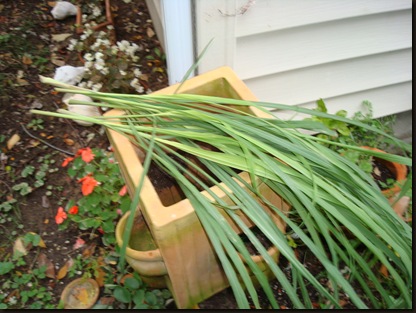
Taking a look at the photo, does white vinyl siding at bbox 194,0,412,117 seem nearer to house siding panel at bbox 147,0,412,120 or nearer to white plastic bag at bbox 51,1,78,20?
house siding panel at bbox 147,0,412,120

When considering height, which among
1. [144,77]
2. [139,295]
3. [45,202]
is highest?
[144,77]

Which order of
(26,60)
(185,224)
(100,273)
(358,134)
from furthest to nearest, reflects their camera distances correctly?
(26,60) < (358,134) < (100,273) < (185,224)

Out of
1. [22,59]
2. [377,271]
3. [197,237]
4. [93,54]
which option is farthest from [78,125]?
[377,271]

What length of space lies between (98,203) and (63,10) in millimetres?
1388

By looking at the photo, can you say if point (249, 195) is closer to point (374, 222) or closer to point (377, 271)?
point (374, 222)

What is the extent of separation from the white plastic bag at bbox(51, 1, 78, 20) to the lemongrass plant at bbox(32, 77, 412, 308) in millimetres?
1535

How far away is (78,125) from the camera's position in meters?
2.07

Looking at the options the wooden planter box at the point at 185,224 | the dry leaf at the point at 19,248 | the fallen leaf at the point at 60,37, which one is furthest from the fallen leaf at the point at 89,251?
the fallen leaf at the point at 60,37

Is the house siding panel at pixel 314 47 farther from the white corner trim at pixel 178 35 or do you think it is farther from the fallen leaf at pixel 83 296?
the fallen leaf at pixel 83 296

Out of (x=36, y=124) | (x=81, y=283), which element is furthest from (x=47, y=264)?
(x=36, y=124)

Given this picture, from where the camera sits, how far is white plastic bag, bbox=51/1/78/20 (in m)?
2.44

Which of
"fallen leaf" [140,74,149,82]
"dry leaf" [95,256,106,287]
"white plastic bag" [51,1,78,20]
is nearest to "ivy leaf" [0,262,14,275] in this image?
"dry leaf" [95,256,106,287]

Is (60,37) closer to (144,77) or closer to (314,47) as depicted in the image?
(144,77)

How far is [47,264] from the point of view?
168 centimetres
